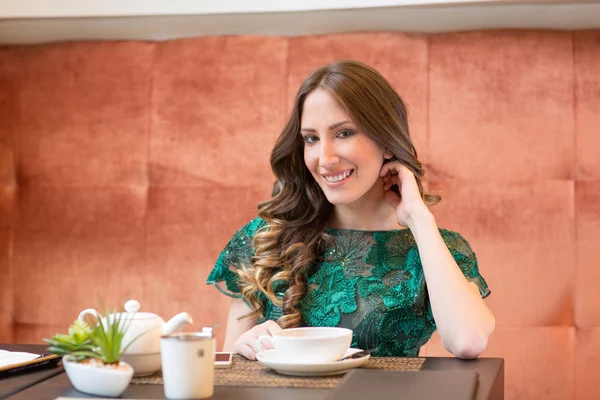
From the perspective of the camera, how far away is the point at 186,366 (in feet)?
4.40

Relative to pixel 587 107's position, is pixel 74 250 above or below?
below

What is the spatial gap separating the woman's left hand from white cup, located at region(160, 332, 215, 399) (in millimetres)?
895

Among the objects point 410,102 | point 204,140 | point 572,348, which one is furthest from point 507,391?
point 204,140

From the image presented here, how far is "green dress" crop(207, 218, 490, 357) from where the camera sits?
2.13 metres

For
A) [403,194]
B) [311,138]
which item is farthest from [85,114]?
[403,194]

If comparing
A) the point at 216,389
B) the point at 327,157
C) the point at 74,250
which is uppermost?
the point at 327,157

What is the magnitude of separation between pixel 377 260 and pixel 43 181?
142cm

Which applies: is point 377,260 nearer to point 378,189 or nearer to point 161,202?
point 378,189

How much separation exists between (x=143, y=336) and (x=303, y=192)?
0.97 metres

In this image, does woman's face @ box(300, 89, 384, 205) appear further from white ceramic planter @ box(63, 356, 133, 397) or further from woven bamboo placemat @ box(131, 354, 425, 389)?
white ceramic planter @ box(63, 356, 133, 397)

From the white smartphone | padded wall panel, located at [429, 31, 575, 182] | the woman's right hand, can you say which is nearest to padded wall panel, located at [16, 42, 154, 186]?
padded wall panel, located at [429, 31, 575, 182]

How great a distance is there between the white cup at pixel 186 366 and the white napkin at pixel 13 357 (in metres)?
0.43

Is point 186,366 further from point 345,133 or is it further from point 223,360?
point 345,133

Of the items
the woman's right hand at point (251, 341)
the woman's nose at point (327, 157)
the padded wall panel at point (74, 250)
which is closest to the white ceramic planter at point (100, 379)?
the woman's right hand at point (251, 341)
